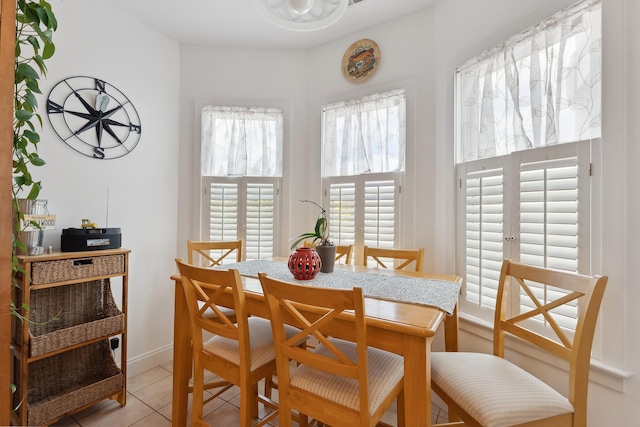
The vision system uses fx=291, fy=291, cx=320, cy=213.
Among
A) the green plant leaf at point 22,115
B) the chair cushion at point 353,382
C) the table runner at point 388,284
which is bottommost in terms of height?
the chair cushion at point 353,382

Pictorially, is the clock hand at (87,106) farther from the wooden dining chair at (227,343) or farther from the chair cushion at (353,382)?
the chair cushion at (353,382)

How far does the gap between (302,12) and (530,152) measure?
1.42m

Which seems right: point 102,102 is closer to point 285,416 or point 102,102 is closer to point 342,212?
point 342,212

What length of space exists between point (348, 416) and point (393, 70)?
2416 millimetres

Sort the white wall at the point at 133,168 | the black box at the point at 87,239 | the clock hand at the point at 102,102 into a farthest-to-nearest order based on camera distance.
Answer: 1. the clock hand at the point at 102,102
2. the white wall at the point at 133,168
3. the black box at the point at 87,239

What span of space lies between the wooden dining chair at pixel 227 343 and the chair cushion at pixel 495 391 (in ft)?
2.69

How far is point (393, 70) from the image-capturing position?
2.42m

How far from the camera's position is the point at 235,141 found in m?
2.77

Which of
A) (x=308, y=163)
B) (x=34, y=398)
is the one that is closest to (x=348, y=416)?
(x=34, y=398)

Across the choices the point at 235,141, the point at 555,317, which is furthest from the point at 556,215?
the point at 235,141

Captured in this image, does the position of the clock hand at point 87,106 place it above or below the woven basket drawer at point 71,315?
above

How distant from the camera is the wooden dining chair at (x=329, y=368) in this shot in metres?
1.00

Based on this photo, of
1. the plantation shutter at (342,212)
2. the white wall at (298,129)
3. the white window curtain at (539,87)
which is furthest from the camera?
the plantation shutter at (342,212)

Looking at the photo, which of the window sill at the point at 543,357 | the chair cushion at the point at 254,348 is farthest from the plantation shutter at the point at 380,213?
the chair cushion at the point at 254,348
